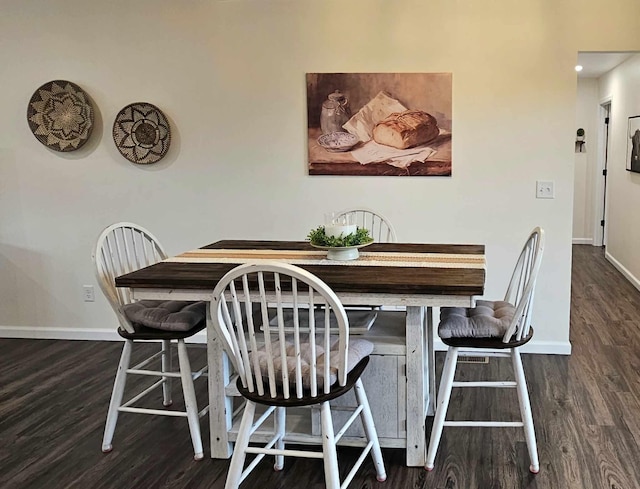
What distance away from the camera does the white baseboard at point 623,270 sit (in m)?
5.83

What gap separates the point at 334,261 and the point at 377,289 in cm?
→ 47

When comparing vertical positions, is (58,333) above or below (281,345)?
below

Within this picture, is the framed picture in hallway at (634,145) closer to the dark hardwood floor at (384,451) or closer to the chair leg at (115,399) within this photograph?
the dark hardwood floor at (384,451)

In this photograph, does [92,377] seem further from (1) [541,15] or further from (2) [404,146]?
(1) [541,15]

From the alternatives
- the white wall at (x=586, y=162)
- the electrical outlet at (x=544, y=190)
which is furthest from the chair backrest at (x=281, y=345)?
the white wall at (x=586, y=162)

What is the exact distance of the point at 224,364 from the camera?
2633 millimetres

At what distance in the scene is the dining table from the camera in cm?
232

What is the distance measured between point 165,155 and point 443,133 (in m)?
1.82

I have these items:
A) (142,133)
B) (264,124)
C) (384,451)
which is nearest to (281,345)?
(384,451)

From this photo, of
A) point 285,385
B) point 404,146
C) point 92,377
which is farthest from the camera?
point 404,146

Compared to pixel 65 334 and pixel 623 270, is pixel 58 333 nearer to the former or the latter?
pixel 65 334

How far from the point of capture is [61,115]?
164 inches

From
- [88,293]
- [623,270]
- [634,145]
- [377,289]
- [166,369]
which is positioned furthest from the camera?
[623,270]

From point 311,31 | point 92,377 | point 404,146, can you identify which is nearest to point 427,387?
point 404,146
